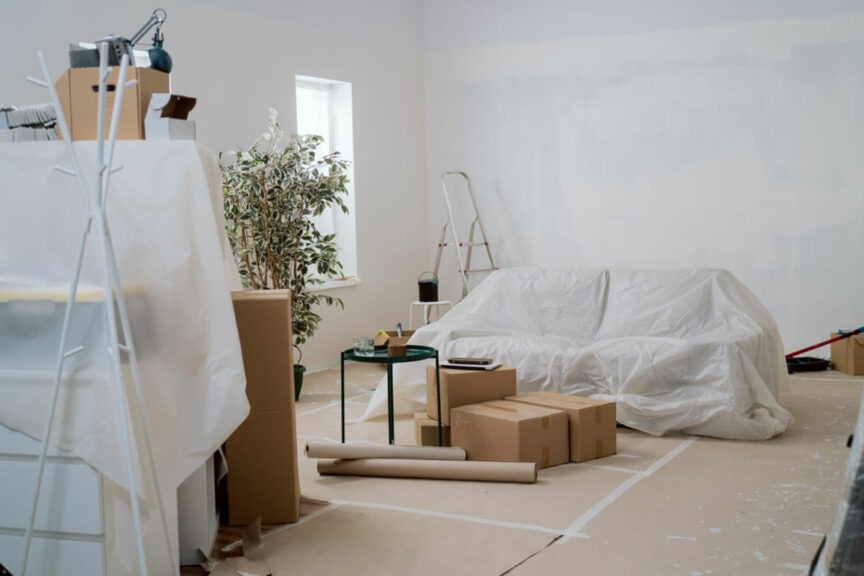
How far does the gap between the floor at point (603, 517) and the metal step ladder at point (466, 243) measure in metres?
3.07

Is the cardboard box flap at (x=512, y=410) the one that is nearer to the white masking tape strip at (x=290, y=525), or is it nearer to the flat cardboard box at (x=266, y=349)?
the white masking tape strip at (x=290, y=525)

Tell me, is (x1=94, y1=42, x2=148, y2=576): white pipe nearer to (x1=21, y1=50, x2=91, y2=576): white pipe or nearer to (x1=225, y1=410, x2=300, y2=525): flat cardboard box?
(x1=21, y1=50, x2=91, y2=576): white pipe

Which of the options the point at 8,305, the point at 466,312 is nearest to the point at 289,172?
the point at 466,312

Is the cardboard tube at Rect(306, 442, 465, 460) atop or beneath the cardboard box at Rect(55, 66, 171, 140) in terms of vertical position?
beneath

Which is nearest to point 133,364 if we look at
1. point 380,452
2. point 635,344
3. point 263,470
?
point 263,470

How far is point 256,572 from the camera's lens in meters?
2.58

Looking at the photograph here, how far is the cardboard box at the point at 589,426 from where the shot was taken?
147 inches

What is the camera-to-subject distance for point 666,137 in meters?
6.38

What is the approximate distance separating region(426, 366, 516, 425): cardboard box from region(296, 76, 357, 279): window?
110 inches

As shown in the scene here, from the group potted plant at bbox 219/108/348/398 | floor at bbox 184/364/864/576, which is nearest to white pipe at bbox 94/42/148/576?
floor at bbox 184/364/864/576

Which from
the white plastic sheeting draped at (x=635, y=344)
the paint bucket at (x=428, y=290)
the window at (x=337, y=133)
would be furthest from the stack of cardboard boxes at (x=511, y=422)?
the window at (x=337, y=133)

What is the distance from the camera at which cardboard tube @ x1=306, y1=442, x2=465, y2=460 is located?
3.54 metres

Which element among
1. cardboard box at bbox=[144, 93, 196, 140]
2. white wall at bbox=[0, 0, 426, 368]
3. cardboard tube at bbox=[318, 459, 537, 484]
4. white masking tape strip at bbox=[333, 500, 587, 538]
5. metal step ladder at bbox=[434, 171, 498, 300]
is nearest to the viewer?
cardboard box at bbox=[144, 93, 196, 140]

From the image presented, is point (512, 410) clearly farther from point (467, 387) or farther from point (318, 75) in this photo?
point (318, 75)
